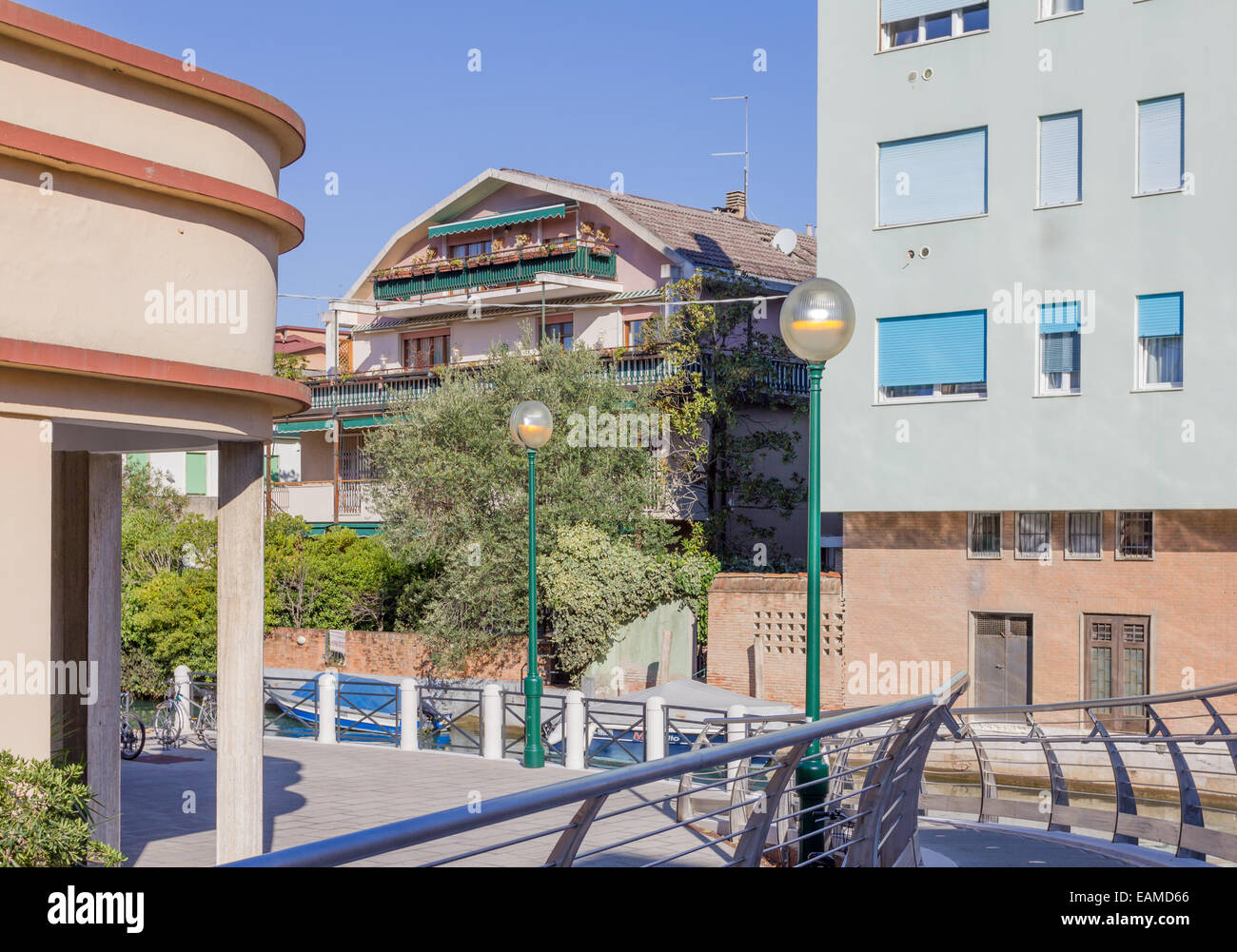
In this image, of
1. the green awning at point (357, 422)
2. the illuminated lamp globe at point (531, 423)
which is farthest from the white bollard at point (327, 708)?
the green awning at point (357, 422)

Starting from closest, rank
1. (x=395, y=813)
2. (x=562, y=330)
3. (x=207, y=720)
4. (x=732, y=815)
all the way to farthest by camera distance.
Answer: (x=732, y=815), (x=395, y=813), (x=207, y=720), (x=562, y=330)

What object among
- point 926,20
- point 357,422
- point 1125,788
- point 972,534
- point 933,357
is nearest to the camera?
point 1125,788

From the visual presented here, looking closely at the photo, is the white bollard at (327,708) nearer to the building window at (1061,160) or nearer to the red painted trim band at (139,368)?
the red painted trim band at (139,368)

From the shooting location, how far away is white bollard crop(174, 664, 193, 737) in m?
20.8

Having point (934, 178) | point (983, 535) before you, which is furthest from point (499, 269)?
point (983, 535)

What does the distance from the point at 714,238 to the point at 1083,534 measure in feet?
61.9

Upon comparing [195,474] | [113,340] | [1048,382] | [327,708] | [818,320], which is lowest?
[327,708]

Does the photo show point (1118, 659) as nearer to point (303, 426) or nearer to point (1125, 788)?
point (1125, 788)

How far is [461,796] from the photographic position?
14305mm

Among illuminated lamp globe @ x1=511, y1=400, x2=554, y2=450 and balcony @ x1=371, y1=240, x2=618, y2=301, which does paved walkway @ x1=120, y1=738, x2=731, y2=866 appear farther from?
balcony @ x1=371, y1=240, x2=618, y2=301

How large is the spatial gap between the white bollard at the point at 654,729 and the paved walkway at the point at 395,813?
0.95 meters

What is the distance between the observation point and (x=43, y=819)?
679cm
